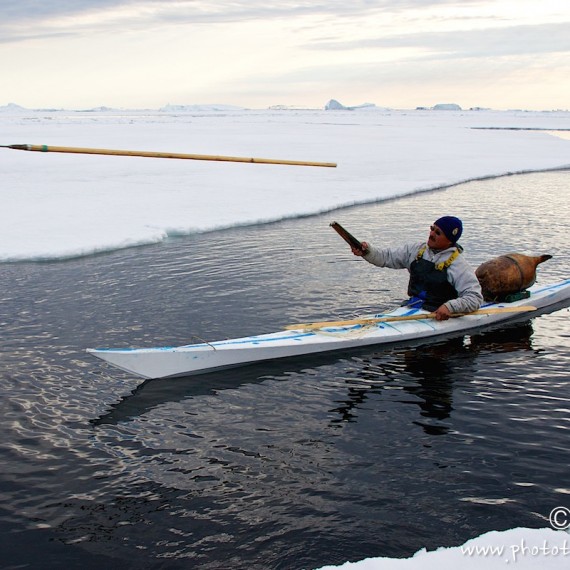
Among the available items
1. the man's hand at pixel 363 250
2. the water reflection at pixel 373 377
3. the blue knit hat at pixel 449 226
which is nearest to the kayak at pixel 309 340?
the water reflection at pixel 373 377

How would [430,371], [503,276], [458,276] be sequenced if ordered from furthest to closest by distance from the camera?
[503,276]
[458,276]
[430,371]

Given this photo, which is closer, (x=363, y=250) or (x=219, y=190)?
(x=363, y=250)

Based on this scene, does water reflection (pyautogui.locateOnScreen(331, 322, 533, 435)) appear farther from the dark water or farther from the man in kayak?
the man in kayak

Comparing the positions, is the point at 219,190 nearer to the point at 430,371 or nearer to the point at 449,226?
the point at 449,226

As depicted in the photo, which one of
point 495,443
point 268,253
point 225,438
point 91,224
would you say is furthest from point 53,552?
point 91,224

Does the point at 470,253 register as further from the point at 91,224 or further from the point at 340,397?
the point at 91,224

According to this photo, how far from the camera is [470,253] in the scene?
12.3 meters

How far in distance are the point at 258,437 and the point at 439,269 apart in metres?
3.51

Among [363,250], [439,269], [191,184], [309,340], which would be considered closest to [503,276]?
[439,269]

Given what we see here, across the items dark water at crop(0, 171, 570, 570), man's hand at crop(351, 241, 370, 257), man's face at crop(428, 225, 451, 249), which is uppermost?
man's face at crop(428, 225, 451, 249)

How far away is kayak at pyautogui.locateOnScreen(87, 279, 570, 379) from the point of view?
667 cm

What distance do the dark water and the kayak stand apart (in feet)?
0.50

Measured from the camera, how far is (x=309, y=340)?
7.44 meters

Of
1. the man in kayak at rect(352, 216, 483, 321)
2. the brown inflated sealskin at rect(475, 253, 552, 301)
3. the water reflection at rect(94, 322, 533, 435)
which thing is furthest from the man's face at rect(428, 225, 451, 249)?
the brown inflated sealskin at rect(475, 253, 552, 301)
